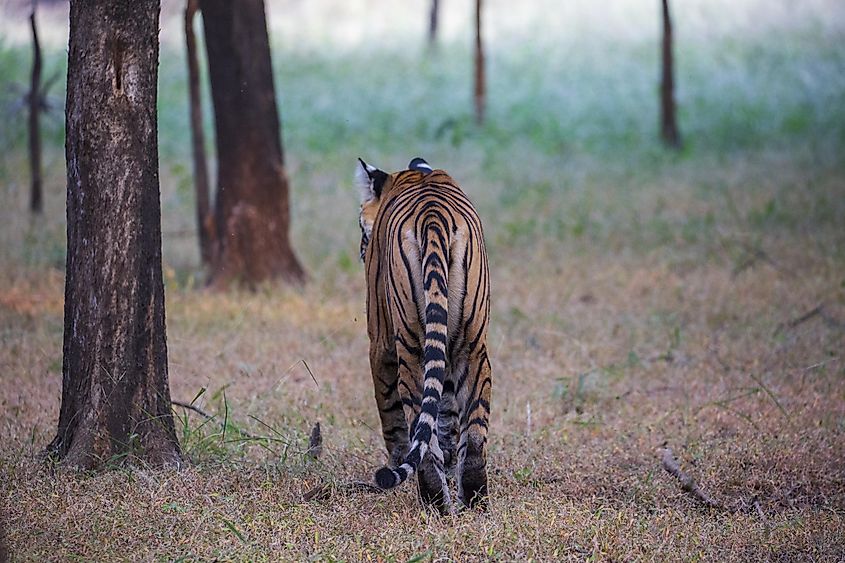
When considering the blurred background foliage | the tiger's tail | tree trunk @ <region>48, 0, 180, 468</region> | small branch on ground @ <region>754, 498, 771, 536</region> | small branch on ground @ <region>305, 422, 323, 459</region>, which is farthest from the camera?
the blurred background foliage

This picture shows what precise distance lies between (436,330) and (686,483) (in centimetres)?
155

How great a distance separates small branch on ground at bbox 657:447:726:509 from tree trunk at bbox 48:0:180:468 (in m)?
2.44

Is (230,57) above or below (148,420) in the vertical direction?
above

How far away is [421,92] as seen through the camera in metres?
23.9

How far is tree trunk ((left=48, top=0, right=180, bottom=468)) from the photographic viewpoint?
207 inches

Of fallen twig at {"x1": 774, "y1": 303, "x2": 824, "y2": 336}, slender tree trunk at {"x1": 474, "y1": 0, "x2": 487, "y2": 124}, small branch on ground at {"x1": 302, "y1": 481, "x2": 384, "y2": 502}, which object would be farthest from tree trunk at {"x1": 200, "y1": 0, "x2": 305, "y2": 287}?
slender tree trunk at {"x1": 474, "y1": 0, "x2": 487, "y2": 124}

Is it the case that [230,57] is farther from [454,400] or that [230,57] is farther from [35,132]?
[454,400]

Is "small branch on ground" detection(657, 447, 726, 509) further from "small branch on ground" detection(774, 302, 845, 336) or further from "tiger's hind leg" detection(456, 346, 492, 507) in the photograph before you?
"small branch on ground" detection(774, 302, 845, 336)

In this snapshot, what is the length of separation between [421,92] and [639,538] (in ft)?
65.1

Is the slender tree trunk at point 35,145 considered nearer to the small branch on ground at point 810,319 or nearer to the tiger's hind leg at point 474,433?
the small branch on ground at point 810,319

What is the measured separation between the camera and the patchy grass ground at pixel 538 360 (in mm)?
4758

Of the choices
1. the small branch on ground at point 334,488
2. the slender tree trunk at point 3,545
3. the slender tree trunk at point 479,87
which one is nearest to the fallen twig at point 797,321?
the small branch on ground at point 334,488

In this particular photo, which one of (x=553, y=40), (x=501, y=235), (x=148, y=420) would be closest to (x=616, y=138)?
(x=501, y=235)

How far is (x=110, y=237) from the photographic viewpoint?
208 inches
